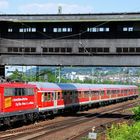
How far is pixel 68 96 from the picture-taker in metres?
50.1

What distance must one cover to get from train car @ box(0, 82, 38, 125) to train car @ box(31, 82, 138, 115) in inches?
74.5

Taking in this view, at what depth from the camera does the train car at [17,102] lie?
30609 millimetres

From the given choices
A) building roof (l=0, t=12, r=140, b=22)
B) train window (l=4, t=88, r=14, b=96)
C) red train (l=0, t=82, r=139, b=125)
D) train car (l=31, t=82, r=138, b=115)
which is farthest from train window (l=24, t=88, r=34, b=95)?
building roof (l=0, t=12, r=140, b=22)

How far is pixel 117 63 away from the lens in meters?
45.5

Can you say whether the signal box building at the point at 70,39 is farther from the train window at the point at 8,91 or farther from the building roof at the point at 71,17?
the train window at the point at 8,91

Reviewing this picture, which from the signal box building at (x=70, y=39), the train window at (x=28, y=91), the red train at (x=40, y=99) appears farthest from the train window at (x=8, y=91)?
the signal box building at (x=70, y=39)

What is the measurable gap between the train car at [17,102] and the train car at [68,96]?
1.89 metres

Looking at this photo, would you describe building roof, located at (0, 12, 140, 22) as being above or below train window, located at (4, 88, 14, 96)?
above

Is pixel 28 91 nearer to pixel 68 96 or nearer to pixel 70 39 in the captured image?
pixel 70 39

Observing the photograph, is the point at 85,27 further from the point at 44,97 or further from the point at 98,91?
the point at 98,91

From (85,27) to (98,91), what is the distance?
76.5ft

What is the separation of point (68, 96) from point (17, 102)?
1732 centimetres

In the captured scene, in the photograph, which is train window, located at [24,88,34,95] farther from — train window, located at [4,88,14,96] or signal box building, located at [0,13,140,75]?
signal box building, located at [0,13,140,75]

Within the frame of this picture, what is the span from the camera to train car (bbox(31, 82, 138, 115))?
1606 inches
